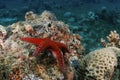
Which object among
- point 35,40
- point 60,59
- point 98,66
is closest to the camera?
point 60,59

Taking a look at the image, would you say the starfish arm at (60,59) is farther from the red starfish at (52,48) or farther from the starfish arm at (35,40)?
the starfish arm at (35,40)

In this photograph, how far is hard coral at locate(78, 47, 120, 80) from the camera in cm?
387

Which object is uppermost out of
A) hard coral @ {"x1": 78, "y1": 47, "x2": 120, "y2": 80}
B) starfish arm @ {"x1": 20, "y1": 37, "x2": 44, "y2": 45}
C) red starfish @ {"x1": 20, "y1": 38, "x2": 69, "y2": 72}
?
starfish arm @ {"x1": 20, "y1": 37, "x2": 44, "y2": 45}

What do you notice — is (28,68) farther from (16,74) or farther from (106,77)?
(106,77)

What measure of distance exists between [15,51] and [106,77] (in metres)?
1.63

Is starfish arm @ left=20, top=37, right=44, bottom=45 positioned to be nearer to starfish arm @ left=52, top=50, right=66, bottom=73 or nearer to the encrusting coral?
the encrusting coral

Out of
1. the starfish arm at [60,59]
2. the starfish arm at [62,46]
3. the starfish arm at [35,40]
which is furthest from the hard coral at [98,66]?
the starfish arm at [35,40]

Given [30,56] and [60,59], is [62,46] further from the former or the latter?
[30,56]

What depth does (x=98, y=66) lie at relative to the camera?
388cm

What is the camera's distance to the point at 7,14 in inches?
732

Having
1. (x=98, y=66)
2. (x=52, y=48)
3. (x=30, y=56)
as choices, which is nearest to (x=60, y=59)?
(x=52, y=48)

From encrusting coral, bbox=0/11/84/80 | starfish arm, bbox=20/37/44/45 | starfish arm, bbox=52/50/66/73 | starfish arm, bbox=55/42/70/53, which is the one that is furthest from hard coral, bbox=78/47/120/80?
starfish arm, bbox=20/37/44/45

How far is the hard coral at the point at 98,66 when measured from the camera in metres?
3.87

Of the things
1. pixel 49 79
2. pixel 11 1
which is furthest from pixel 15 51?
pixel 11 1
